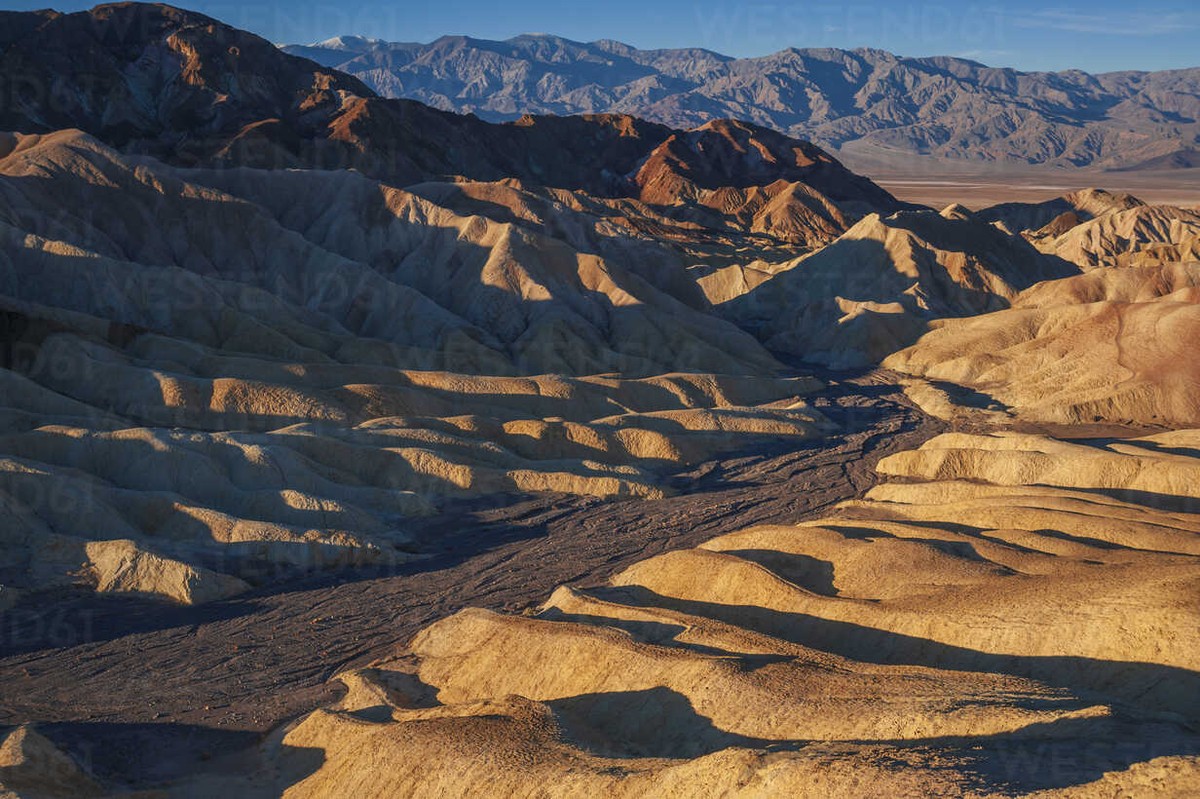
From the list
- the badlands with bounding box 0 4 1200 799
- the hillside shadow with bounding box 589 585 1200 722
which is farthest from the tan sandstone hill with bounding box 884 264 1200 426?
the hillside shadow with bounding box 589 585 1200 722

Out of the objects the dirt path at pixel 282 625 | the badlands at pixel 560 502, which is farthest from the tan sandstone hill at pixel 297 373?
the dirt path at pixel 282 625

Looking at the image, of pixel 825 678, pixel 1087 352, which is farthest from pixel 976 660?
pixel 1087 352

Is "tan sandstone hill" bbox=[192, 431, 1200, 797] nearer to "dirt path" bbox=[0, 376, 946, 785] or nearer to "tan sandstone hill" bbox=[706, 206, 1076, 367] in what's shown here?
"dirt path" bbox=[0, 376, 946, 785]

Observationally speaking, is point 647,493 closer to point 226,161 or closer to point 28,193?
point 28,193

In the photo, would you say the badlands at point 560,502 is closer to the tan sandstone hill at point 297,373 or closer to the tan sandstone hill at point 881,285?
the tan sandstone hill at point 297,373

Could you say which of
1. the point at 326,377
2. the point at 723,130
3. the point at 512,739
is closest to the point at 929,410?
the point at 326,377

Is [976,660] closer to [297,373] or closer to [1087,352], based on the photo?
[297,373]

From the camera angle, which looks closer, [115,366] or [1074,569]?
[1074,569]
